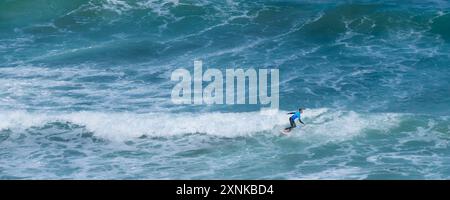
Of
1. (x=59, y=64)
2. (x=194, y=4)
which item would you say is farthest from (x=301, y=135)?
(x=194, y=4)

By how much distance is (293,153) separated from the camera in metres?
22.3

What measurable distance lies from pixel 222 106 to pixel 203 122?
1886 millimetres

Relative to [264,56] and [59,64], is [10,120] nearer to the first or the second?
[59,64]

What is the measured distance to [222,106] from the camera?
26.3 meters
